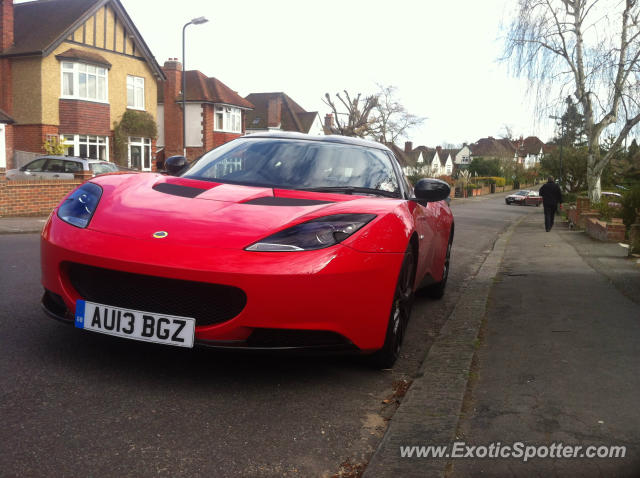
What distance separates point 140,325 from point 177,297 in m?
0.22

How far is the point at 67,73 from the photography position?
3011 cm

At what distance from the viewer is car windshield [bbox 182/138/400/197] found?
428cm

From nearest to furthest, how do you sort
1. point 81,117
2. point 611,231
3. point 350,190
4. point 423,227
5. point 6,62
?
point 350,190
point 423,227
point 611,231
point 6,62
point 81,117

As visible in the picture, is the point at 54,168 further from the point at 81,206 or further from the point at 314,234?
the point at 314,234

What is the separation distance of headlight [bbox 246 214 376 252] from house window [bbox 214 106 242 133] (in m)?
44.6

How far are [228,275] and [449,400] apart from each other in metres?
1.30

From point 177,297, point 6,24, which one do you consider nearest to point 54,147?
point 6,24

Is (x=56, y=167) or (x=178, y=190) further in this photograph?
(x=56, y=167)

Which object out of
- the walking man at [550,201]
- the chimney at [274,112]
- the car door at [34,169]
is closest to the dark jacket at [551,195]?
the walking man at [550,201]

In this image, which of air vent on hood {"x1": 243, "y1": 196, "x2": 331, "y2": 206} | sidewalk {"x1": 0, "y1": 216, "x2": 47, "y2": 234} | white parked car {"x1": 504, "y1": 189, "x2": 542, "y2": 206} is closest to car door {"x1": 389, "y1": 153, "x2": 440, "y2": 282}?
air vent on hood {"x1": 243, "y1": 196, "x2": 331, "y2": 206}

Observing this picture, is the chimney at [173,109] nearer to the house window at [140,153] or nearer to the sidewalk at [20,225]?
the house window at [140,153]

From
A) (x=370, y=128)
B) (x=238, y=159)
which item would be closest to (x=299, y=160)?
(x=238, y=159)

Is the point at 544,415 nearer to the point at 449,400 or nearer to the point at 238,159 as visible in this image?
the point at 449,400

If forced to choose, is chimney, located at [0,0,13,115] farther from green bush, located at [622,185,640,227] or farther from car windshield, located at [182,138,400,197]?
car windshield, located at [182,138,400,197]
